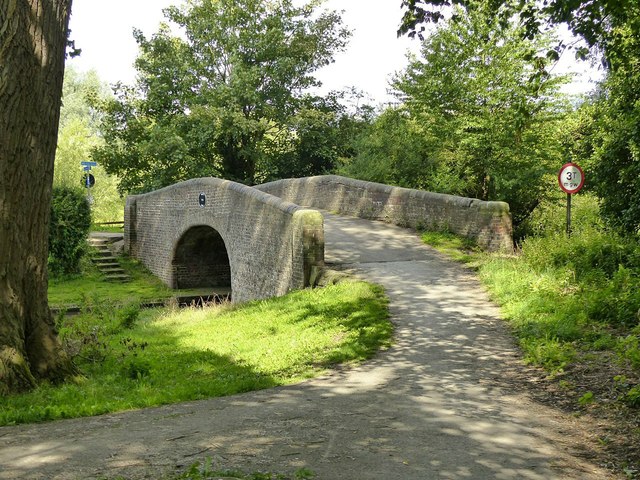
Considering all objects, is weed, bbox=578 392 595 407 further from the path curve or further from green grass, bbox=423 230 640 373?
green grass, bbox=423 230 640 373

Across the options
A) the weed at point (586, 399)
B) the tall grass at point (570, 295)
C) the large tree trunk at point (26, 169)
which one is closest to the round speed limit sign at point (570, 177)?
the tall grass at point (570, 295)

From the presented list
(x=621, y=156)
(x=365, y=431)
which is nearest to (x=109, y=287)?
(x=621, y=156)

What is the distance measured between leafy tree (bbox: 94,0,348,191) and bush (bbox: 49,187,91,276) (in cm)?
416

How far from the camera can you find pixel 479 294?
11.2 m

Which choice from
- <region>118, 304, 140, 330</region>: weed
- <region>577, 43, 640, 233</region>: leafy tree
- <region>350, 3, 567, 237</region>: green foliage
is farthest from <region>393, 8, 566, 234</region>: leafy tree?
<region>118, 304, 140, 330</region>: weed

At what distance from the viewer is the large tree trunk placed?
7168 mm

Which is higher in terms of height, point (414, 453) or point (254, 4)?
point (254, 4)

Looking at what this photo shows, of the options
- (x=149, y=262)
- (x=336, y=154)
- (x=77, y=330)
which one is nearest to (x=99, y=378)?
(x=77, y=330)

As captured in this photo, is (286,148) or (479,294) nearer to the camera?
(479,294)

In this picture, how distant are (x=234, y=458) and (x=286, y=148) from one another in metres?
26.8

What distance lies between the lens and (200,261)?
84.5ft

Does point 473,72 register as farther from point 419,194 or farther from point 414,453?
point 414,453

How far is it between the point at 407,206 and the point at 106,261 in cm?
1374

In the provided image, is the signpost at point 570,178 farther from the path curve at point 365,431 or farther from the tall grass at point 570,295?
the path curve at point 365,431
